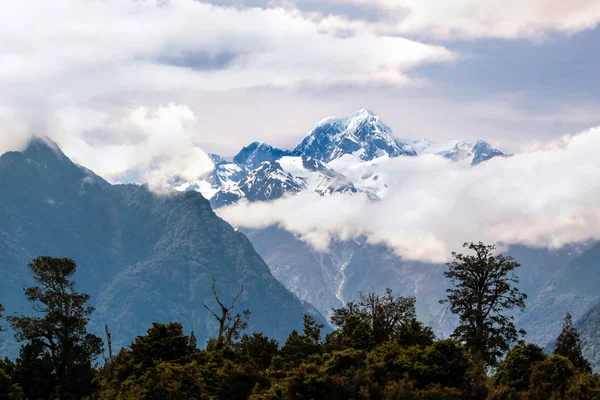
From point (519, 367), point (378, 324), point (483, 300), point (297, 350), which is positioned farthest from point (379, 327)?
point (519, 367)

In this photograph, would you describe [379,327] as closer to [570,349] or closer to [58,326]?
[570,349]

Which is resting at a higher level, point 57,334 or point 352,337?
point 57,334

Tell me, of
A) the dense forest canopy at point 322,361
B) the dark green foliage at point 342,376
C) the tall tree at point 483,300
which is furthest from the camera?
the tall tree at point 483,300

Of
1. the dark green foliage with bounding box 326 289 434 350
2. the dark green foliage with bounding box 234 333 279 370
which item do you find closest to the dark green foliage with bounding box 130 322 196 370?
the dark green foliage with bounding box 234 333 279 370

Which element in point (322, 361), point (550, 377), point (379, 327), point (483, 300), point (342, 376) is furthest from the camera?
point (379, 327)

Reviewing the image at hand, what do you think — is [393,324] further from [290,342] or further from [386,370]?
[386,370]

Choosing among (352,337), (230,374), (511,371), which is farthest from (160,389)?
(511,371)

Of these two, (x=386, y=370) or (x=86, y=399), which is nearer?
(x=386, y=370)

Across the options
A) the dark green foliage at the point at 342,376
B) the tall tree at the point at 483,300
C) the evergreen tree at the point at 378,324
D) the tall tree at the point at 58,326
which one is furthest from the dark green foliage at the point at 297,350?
the tall tree at the point at 58,326

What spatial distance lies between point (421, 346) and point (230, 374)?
2169 centimetres

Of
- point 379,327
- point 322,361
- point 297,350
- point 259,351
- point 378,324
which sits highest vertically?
point 378,324

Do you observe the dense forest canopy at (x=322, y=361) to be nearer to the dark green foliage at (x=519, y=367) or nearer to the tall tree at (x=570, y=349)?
the dark green foliage at (x=519, y=367)

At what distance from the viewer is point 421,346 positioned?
3209 inches

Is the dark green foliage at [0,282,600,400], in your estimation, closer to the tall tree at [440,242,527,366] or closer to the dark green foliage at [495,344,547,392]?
the dark green foliage at [495,344,547,392]
